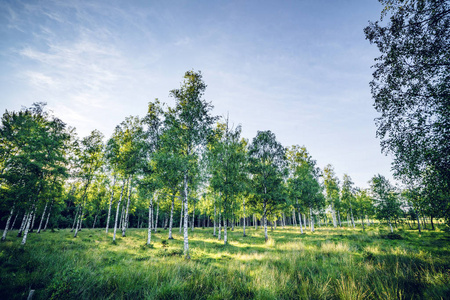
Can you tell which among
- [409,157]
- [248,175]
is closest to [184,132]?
[248,175]

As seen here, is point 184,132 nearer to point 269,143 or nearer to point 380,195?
point 269,143

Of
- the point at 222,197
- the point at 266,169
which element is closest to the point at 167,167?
the point at 222,197

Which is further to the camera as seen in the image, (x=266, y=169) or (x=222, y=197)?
(x=266, y=169)

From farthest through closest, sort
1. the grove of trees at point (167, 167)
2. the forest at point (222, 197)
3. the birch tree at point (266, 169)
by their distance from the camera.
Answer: the birch tree at point (266, 169)
the grove of trees at point (167, 167)
the forest at point (222, 197)

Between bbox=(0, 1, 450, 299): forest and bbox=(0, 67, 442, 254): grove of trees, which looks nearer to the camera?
bbox=(0, 1, 450, 299): forest

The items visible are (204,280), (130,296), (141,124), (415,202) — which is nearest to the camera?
(130,296)

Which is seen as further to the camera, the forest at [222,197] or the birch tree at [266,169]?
the birch tree at [266,169]

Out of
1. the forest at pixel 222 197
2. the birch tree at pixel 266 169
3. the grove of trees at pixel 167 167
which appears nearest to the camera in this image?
the forest at pixel 222 197

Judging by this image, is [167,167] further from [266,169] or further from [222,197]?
[266,169]

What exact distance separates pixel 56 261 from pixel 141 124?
62.3 feet

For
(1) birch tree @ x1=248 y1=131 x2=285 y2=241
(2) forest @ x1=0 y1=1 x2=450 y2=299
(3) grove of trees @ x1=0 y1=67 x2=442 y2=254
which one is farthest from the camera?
(1) birch tree @ x1=248 y1=131 x2=285 y2=241

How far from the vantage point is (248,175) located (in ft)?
79.0

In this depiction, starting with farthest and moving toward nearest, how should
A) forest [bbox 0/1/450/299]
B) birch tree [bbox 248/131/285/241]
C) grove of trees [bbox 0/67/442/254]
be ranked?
1. birch tree [bbox 248/131/285/241]
2. grove of trees [bbox 0/67/442/254]
3. forest [bbox 0/1/450/299]

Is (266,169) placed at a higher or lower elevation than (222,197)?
higher
